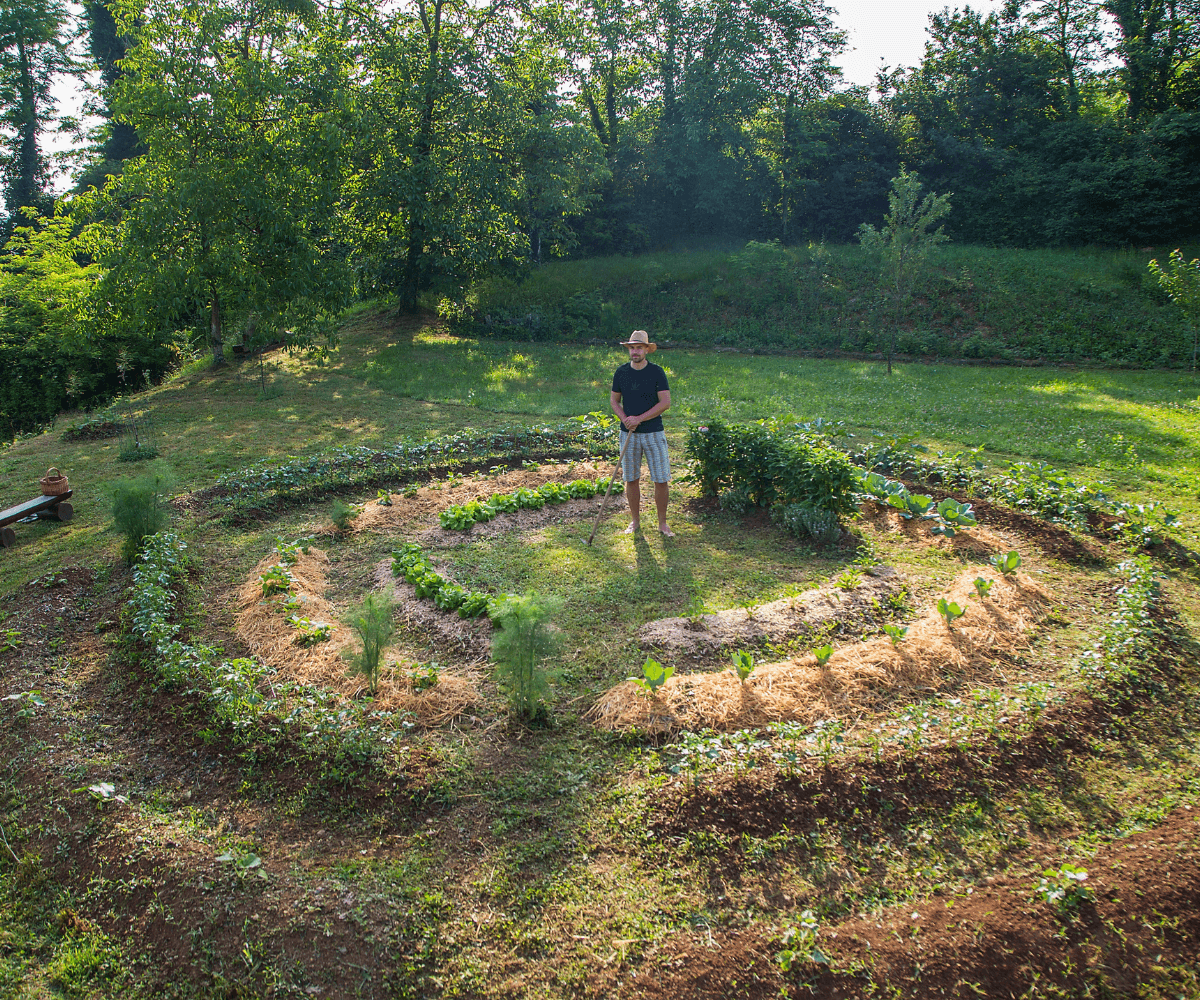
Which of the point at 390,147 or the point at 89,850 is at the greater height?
the point at 390,147

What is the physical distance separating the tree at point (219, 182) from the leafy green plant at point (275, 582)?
10.6 metres

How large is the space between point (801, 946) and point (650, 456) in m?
4.87

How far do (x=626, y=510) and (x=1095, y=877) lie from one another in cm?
566

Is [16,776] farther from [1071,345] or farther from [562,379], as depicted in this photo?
[1071,345]

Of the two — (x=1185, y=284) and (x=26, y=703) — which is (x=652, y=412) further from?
(x=1185, y=284)

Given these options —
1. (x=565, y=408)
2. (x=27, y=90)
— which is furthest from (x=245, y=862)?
(x=27, y=90)

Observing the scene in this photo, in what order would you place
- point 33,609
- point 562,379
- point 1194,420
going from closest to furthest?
1. point 33,609
2. point 1194,420
3. point 562,379

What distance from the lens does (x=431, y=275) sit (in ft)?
76.3

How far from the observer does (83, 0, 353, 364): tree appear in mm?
14297

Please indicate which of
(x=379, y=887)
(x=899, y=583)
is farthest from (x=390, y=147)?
(x=379, y=887)

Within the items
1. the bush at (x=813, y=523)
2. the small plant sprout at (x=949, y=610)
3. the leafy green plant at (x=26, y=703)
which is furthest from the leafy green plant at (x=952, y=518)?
the leafy green plant at (x=26, y=703)

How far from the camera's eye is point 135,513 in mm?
6895

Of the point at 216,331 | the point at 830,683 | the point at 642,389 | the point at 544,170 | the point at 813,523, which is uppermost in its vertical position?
the point at 544,170

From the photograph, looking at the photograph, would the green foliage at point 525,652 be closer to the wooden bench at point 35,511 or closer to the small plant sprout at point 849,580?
the small plant sprout at point 849,580
